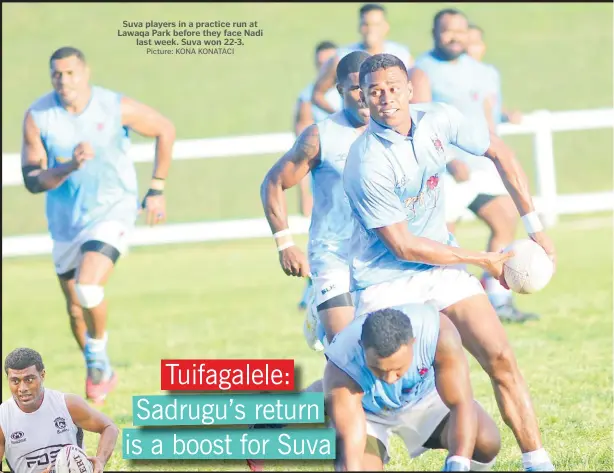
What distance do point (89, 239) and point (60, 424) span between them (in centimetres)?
330

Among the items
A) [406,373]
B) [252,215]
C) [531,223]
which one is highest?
[531,223]

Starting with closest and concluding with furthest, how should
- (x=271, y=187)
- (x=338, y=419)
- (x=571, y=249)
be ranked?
1. (x=338, y=419)
2. (x=271, y=187)
3. (x=571, y=249)

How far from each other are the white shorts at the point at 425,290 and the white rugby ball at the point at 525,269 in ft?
0.59

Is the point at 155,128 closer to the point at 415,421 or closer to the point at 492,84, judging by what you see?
the point at 492,84

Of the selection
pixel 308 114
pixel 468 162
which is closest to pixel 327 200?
pixel 468 162

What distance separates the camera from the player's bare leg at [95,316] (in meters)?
9.63

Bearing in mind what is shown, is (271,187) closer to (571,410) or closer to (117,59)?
(571,410)

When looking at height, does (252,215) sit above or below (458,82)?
below

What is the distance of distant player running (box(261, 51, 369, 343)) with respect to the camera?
7.83 meters

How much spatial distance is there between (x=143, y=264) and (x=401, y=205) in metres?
12.1

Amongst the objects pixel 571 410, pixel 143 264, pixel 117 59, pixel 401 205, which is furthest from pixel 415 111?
pixel 117 59

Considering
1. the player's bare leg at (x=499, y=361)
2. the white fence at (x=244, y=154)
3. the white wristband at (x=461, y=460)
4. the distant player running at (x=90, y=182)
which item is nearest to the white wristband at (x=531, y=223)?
the player's bare leg at (x=499, y=361)

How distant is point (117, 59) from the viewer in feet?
108

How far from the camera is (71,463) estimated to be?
641cm
